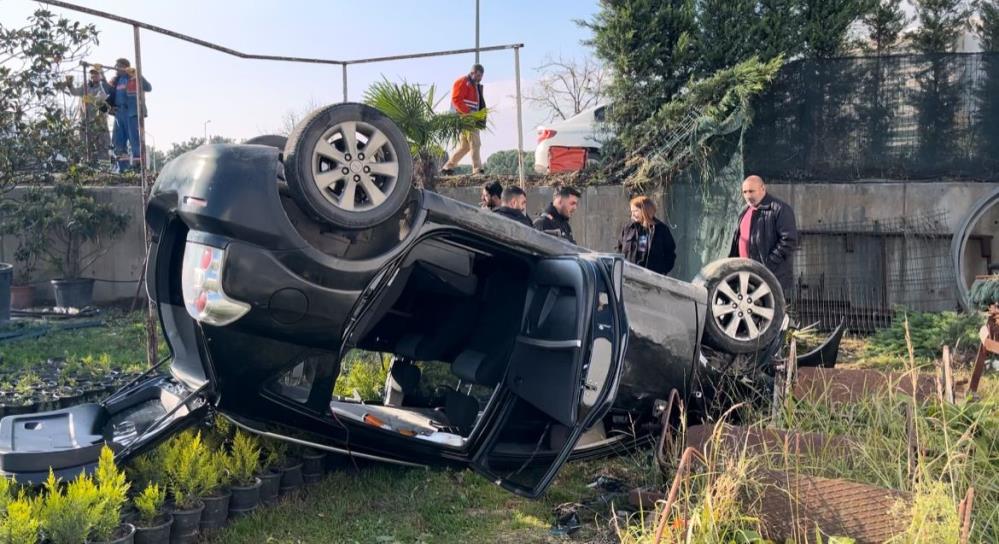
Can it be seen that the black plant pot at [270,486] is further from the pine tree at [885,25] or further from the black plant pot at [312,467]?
the pine tree at [885,25]

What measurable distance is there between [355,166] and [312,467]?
6.33 feet

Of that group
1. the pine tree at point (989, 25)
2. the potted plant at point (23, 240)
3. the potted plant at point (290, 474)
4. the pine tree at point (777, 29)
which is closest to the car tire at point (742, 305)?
the potted plant at point (290, 474)

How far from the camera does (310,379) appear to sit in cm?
405

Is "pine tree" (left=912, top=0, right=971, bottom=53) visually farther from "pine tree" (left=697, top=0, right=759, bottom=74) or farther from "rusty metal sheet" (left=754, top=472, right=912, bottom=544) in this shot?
"rusty metal sheet" (left=754, top=472, right=912, bottom=544)

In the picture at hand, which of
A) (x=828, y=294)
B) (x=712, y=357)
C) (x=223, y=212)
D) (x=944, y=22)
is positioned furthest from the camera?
(x=944, y=22)

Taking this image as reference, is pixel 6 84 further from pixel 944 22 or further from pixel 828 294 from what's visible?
pixel 944 22

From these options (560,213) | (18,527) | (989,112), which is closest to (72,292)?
(560,213)

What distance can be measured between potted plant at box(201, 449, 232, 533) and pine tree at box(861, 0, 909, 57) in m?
12.0

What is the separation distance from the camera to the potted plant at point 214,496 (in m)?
3.97

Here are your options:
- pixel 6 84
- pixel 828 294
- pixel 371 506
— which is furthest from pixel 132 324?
pixel 828 294

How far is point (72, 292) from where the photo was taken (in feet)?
36.0

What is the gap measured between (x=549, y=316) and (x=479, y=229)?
59cm

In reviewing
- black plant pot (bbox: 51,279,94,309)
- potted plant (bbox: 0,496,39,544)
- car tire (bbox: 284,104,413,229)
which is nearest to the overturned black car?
car tire (bbox: 284,104,413,229)

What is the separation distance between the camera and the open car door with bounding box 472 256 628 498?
3.99m
